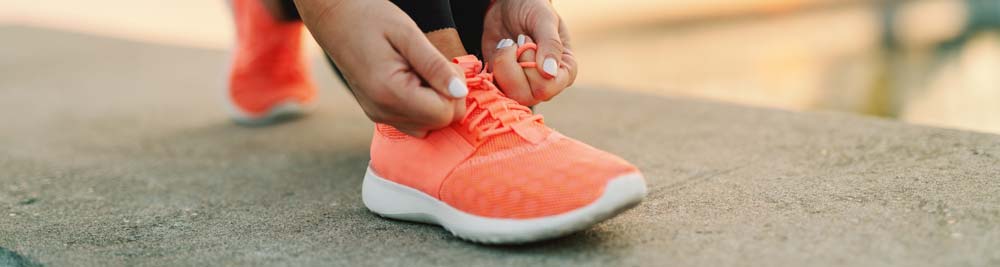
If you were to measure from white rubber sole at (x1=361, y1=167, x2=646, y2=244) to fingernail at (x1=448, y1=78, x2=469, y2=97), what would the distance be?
125 millimetres

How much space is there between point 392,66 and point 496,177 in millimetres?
153

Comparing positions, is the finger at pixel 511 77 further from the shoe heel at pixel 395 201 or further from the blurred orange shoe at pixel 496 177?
the shoe heel at pixel 395 201

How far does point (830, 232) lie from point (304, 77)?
4.03ft

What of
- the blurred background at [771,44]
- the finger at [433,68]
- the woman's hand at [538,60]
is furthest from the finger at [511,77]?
the blurred background at [771,44]

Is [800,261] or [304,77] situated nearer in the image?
[800,261]

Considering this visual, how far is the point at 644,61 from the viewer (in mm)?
3234

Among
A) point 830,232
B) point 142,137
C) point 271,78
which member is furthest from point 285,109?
point 830,232

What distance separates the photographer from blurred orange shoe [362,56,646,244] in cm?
87

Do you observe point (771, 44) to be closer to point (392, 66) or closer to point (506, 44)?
point (506, 44)

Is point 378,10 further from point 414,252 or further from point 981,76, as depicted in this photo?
point 981,76

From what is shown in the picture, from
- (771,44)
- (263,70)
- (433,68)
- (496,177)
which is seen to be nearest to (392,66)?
(433,68)

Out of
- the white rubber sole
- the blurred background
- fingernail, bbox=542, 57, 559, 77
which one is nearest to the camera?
the white rubber sole

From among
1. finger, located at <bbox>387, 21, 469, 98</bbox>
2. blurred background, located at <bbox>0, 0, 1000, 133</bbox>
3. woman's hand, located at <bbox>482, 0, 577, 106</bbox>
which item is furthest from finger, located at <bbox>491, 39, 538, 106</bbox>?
blurred background, located at <bbox>0, 0, 1000, 133</bbox>

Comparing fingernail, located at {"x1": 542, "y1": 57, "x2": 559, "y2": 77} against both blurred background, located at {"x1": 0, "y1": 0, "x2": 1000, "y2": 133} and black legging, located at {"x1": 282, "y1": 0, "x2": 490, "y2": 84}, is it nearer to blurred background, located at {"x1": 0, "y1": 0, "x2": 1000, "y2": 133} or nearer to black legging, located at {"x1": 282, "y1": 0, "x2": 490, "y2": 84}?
black legging, located at {"x1": 282, "y1": 0, "x2": 490, "y2": 84}
